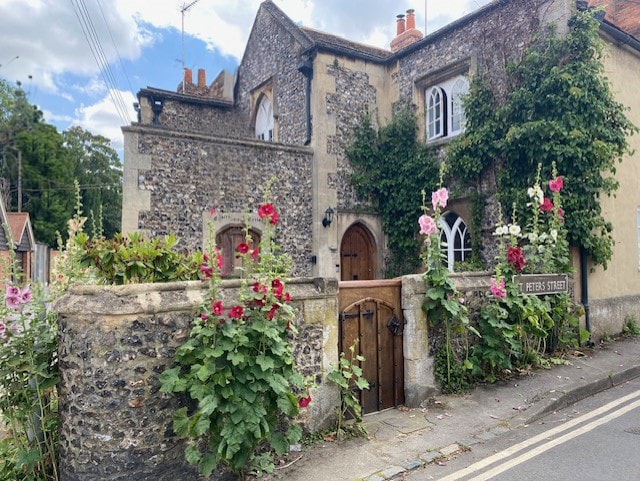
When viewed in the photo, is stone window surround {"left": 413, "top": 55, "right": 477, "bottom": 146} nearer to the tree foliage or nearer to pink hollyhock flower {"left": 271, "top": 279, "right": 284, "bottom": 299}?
pink hollyhock flower {"left": 271, "top": 279, "right": 284, "bottom": 299}

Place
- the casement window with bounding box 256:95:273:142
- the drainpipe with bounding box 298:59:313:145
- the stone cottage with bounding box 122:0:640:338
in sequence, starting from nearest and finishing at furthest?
the stone cottage with bounding box 122:0:640:338, the drainpipe with bounding box 298:59:313:145, the casement window with bounding box 256:95:273:142

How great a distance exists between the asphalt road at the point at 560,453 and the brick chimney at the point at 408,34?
12143 millimetres

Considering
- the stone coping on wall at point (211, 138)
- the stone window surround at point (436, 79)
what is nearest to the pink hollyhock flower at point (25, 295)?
the stone coping on wall at point (211, 138)

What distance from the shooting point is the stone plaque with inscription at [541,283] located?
265 inches

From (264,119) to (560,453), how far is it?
14.0m

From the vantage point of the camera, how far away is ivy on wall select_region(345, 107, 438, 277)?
1197 centimetres

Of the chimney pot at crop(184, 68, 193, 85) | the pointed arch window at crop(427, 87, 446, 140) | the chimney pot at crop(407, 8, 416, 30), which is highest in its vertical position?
the chimney pot at crop(184, 68, 193, 85)

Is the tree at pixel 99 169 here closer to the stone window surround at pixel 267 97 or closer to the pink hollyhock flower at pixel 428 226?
the stone window surround at pixel 267 97

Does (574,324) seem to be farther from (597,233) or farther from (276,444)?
(276,444)

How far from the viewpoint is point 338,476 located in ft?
13.0

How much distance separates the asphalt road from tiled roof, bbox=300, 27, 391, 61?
34.8ft

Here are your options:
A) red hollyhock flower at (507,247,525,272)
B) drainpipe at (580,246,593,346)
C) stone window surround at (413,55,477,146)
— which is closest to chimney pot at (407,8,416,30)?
stone window surround at (413,55,477,146)

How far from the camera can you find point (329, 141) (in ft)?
41.0

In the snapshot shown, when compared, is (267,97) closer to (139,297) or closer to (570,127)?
(570,127)
